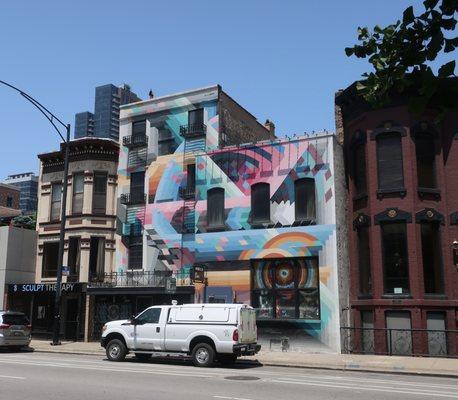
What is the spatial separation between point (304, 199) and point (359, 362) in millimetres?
7821

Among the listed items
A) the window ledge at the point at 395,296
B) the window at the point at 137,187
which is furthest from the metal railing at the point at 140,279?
the window ledge at the point at 395,296

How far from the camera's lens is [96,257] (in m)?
29.9

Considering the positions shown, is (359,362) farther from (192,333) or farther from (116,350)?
(116,350)

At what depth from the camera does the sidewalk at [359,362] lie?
1727 cm

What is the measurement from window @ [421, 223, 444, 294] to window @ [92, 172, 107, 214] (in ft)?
55.1

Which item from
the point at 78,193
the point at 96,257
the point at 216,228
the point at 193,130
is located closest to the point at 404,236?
the point at 216,228

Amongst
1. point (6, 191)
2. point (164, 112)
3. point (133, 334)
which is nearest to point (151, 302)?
point (133, 334)

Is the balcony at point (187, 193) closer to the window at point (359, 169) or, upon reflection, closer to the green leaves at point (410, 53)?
the window at point (359, 169)

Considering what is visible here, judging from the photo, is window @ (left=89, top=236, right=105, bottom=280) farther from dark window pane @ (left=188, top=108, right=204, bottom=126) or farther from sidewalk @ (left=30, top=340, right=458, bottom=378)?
dark window pane @ (left=188, top=108, right=204, bottom=126)

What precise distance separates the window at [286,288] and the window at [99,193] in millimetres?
10163

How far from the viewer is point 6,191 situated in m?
68.6

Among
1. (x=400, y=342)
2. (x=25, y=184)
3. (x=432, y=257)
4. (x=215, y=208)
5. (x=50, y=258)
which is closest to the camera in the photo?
(x=400, y=342)

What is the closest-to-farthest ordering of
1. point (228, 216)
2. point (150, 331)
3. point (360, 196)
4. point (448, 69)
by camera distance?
1. point (448, 69)
2. point (150, 331)
3. point (360, 196)
4. point (228, 216)

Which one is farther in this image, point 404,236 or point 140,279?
point 140,279
